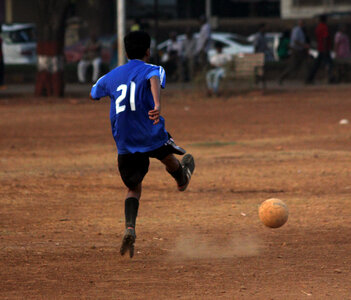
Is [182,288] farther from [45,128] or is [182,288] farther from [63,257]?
[45,128]

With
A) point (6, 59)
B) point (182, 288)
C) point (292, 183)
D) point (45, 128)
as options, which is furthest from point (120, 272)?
point (6, 59)

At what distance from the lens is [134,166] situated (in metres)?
6.41

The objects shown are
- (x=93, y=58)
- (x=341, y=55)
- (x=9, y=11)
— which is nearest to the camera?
(x=341, y=55)

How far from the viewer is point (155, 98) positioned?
6.18m

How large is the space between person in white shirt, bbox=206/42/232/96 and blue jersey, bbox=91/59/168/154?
1556cm

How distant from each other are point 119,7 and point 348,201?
1422 cm

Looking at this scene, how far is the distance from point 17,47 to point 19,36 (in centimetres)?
50

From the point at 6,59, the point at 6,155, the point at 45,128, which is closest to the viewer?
the point at 6,155

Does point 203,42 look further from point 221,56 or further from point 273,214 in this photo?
point 273,214

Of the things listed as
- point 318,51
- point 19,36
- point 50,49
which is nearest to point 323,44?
point 318,51

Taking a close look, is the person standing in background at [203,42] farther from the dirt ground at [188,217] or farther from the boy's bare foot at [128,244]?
the boy's bare foot at [128,244]

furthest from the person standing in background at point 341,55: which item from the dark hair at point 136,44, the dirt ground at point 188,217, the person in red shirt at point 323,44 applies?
the dark hair at point 136,44

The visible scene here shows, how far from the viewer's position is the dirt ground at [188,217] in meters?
5.67

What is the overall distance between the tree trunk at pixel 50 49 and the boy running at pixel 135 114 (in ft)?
53.2
